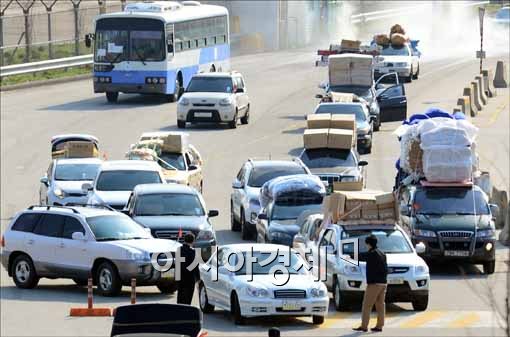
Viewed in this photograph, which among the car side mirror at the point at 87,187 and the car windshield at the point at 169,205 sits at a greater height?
the car windshield at the point at 169,205

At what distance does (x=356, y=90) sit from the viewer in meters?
48.9

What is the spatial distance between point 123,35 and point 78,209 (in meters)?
27.2

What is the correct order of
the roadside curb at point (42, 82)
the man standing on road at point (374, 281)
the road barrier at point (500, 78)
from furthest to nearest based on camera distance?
the road barrier at point (500, 78) < the roadside curb at point (42, 82) < the man standing on road at point (374, 281)

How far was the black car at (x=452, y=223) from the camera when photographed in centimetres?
2797

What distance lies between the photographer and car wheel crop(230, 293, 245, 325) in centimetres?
2281

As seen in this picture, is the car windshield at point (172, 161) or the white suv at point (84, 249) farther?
the car windshield at point (172, 161)

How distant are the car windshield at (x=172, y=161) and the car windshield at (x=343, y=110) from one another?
25.6ft

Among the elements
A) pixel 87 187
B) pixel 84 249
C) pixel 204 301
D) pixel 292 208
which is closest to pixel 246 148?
pixel 87 187

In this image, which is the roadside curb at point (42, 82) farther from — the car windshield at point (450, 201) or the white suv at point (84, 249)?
the white suv at point (84, 249)

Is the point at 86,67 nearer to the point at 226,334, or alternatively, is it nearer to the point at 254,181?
the point at 254,181

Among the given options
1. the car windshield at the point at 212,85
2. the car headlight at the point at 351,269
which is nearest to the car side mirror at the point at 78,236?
the car headlight at the point at 351,269

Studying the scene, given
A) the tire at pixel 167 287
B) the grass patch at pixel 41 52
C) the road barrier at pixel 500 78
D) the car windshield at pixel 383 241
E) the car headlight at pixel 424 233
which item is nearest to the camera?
the car windshield at pixel 383 241

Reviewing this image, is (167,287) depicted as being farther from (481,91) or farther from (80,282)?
(481,91)

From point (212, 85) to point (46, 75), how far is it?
16.6 meters
